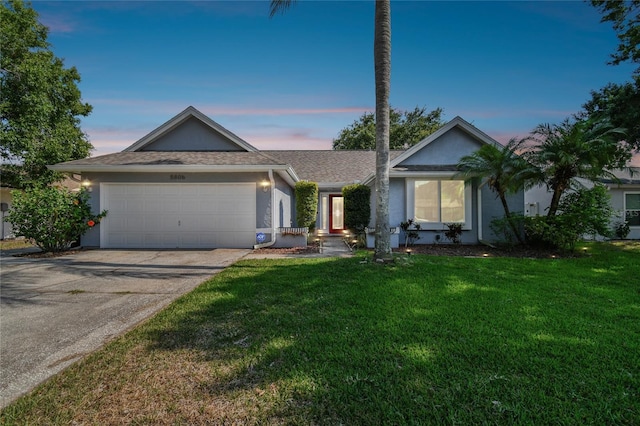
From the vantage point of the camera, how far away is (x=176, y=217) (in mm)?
10859

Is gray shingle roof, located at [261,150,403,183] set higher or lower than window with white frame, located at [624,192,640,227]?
higher

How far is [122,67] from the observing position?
11.8 meters

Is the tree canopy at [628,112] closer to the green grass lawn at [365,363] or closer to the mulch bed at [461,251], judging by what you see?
the mulch bed at [461,251]

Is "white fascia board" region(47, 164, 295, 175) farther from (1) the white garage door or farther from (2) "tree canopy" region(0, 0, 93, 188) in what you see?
(2) "tree canopy" region(0, 0, 93, 188)

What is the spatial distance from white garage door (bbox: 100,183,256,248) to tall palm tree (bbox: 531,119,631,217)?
9.89 metres

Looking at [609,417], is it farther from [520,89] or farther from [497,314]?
[520,89]

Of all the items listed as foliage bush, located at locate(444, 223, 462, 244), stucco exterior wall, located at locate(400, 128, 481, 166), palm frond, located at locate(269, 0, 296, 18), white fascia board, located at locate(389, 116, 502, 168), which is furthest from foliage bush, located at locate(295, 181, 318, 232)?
palm frond, located at locate(269, 0, 296, 18)

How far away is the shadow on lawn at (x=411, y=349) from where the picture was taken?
6.88 feet

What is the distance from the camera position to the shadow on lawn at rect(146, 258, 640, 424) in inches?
82.5

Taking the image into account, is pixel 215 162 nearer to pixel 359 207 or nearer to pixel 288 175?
pixel 288 175

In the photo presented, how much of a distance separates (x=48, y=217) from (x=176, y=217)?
12.5ft

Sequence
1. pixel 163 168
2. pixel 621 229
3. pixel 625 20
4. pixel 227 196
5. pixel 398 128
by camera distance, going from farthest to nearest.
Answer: pixel 398 128, pixel 621 229, pixel 625 20, pixel 227 196, pixel 163 168

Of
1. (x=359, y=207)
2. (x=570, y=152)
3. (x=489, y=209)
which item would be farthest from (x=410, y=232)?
(x=570, y=152)

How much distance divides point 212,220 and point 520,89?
15043 mm
